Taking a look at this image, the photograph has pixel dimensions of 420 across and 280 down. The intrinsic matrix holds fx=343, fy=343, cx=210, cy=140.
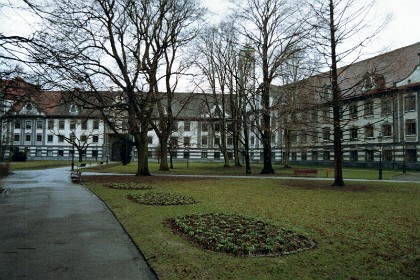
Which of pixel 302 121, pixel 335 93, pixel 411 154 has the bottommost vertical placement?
pixel 411 154

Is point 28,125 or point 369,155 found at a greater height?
point 28,125

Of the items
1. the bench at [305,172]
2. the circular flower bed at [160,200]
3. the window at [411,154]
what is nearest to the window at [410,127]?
the window at [411,154]

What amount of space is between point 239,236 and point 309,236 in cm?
166

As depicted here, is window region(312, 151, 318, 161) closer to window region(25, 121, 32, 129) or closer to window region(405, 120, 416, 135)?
window region(405, 120, 416, 135)

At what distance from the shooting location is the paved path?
5.50 metres

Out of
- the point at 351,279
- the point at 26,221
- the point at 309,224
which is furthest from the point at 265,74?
the point at 351,279

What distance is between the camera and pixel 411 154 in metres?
43.8

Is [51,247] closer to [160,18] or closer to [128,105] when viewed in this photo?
[128,105]

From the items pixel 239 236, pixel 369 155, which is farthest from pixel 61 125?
pixel 239 236

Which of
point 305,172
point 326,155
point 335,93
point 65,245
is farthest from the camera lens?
point 326,155

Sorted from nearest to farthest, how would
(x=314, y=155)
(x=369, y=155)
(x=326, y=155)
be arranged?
(x=369, y=155) → (x=326, y=155) → (x=314, y=155)

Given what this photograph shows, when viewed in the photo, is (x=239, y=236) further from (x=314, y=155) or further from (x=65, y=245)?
(x=314, y=155)

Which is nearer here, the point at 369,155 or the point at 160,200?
the point at 160,200

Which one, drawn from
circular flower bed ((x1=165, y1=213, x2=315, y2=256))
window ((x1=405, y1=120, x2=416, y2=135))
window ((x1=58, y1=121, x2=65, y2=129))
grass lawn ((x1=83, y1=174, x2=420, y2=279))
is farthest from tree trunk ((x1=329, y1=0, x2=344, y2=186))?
window ((x1=58, y1=121, x2=65, y2=129))
